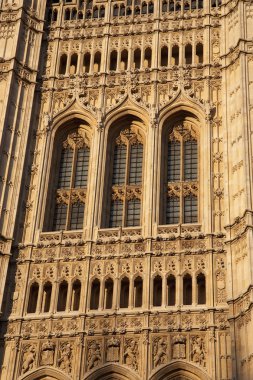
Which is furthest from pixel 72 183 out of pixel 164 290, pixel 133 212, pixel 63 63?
Result: pixel 164 290

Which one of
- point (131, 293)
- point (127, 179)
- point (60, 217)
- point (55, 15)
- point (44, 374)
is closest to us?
point (44, 374)

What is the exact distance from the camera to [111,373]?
26078 mm

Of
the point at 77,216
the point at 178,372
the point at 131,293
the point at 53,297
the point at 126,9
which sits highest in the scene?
the point at 126,9

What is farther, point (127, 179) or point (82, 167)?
point (82, 167)

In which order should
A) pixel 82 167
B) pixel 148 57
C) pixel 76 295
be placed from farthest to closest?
pixel 148 57, pixel 82 167, pixel 76 295

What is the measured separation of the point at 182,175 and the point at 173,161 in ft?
2.94

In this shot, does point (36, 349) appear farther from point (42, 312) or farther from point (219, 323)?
point (219, 323)

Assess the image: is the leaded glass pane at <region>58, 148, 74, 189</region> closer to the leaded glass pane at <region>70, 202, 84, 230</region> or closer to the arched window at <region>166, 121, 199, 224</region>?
the leaded glass pane at <region>70, 202, 84, 230</region>

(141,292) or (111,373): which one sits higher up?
(141,292)

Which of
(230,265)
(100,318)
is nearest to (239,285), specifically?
(230,265)

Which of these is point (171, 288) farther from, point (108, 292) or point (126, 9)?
point (126, 9)

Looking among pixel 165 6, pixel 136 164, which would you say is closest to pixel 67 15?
pixel 165 6

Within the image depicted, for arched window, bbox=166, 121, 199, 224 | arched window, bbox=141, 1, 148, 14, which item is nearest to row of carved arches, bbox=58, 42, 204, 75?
arched window, bbox=141, 1, 148, 14

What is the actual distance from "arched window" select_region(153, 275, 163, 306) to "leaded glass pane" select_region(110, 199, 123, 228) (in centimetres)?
309
